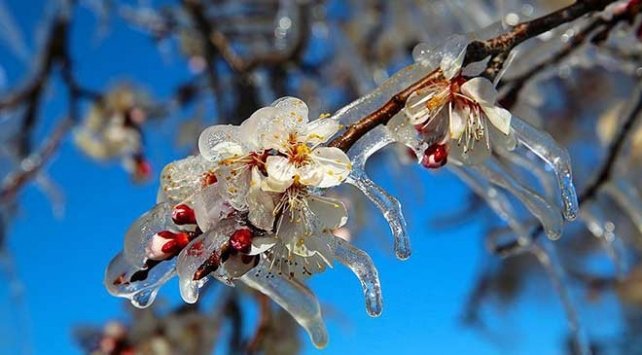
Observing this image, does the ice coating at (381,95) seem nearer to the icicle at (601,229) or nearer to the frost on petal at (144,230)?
the frost on petal at (144,230)

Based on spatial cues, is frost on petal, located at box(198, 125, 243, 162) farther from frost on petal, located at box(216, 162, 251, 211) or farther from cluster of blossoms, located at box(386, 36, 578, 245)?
cluster of blossoms, located at box(386, 36, 578, 245)

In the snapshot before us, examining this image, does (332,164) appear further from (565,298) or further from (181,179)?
(565,298)

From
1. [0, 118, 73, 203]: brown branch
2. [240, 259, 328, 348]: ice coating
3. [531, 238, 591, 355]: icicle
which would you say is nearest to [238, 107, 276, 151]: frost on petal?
[240, 259, 328, 348]: ice coating

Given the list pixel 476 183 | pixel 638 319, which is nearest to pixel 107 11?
pixel 476 183

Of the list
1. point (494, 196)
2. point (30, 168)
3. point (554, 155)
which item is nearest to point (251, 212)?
point (554, 155)

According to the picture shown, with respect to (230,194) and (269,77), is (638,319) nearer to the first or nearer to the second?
(269,77)

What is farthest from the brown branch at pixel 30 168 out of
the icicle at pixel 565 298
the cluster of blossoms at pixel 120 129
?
the icicle at pixel 565 298
